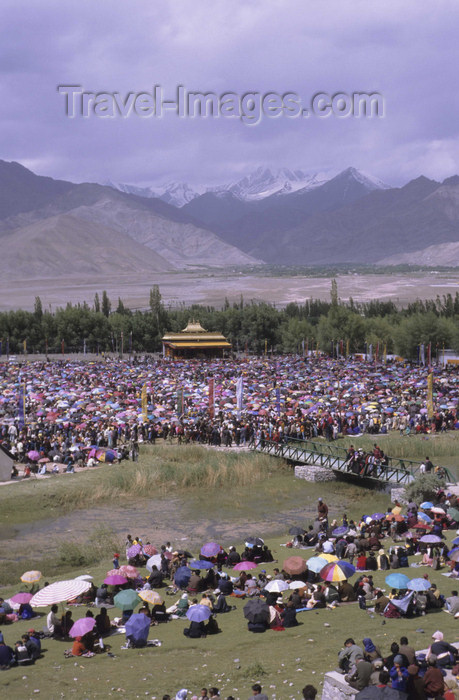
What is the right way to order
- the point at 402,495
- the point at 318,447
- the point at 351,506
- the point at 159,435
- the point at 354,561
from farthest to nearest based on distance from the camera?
the point at 159,435
the point at 318,447
the point at 351,506
the point at 402,495
the point at 354,561

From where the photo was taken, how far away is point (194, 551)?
70.6ft

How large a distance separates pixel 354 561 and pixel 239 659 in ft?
20.0

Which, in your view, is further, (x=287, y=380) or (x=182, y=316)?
(x=182, y=316)

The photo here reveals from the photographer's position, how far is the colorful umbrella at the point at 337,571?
15.2m

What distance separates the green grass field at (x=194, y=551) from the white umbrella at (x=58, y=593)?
29.4 inches

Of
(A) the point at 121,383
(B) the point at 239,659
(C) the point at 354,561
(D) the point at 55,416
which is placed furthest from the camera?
(A) the point at 121,383

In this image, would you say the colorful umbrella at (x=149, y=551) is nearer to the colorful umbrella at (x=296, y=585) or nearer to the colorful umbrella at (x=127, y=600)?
the colorful umbrella at (x=127, y=600)

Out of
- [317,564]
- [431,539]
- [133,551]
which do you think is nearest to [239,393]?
[133,551]

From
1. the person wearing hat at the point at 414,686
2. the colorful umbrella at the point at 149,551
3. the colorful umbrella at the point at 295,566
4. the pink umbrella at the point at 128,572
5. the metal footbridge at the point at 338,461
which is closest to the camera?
the person wearing hat at the point at 414,686

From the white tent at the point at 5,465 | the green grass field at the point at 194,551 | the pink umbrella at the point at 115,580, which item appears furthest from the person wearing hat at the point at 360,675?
the white tent at the point at 5,465

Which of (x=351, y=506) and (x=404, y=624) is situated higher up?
(x=404, y=624)

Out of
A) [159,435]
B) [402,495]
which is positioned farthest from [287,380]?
[402,495]

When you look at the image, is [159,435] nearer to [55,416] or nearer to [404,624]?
[55,416]

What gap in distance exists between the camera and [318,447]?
3375 cm
